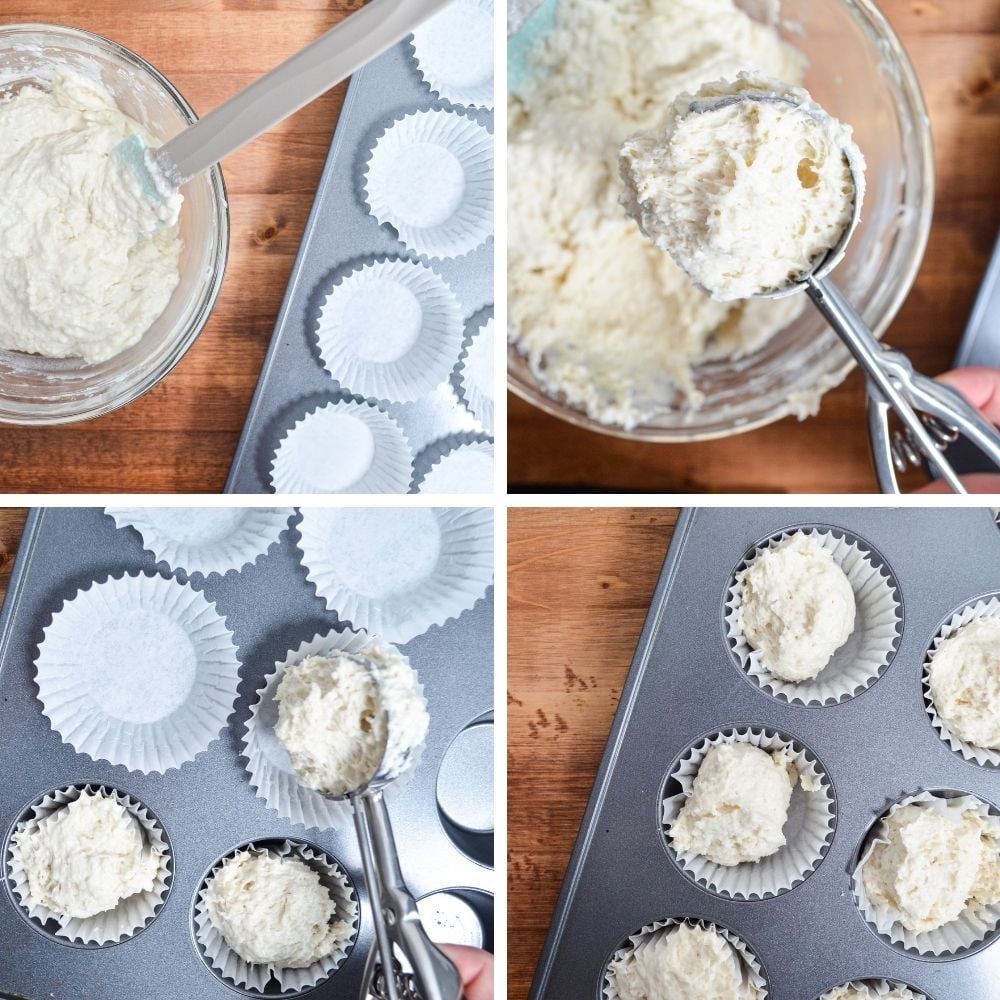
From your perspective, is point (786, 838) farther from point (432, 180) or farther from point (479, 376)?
point (432, 180)

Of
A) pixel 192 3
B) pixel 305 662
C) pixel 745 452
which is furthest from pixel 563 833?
pixel 192 3

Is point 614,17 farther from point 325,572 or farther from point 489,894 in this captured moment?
point 489,894

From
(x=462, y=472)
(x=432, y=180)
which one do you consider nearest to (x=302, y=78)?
(x=432, y=180)

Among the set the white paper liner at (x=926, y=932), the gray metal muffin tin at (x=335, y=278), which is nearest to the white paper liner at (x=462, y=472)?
the gray metal muffin tin at (x=335, y=278)

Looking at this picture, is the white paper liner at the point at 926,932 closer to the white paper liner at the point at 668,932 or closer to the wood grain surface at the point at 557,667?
the white paper liner at the point at 668,932

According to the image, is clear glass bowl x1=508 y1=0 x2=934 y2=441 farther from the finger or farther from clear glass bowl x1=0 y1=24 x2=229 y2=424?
the finger

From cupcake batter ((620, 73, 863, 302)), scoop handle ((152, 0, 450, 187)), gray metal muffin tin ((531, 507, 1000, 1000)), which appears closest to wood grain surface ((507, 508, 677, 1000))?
gray metal muffin tin ((531, 507, 1000, 1000))

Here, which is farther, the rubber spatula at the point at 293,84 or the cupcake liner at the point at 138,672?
the cupcake liner at the point at 138,672

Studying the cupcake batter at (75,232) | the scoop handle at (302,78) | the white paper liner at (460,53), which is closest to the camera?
the scoop handle at (302,78)
